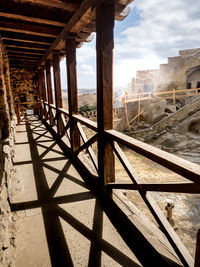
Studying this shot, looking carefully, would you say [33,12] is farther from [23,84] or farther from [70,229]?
[23,84]

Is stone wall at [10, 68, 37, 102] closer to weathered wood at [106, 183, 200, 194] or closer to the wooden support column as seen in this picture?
the wooden support column

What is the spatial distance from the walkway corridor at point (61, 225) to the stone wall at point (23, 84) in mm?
8960

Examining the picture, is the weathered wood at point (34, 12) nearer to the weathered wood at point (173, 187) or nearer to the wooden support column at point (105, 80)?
the wooden support column at point (105, 80)

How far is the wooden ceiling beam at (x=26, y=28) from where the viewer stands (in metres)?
3.20

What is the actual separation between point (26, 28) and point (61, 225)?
3674mm

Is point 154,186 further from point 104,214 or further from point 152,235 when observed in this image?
point 104,214

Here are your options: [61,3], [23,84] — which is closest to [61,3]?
[61,3]

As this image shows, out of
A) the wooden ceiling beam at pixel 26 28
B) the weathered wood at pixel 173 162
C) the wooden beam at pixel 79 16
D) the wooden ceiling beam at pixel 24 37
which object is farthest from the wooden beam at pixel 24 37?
the weathered wood at pixel 173 162

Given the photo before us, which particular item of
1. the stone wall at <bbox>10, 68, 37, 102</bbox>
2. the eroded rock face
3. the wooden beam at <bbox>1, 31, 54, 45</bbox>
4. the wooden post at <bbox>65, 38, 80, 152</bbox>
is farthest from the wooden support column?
the eroded rock face

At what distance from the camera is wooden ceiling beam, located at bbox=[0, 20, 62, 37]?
320cm

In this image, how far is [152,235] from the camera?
62.7 inches

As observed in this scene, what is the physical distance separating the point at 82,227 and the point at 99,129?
3.95 feet

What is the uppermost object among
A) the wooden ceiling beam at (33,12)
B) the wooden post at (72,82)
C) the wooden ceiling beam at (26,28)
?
the wooden ceiling beam at (26,28)

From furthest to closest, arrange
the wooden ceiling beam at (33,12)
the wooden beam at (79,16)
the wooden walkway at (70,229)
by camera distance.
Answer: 1. the wooden ceiling beam at (33,12)
2. the wooden beam at (79,16)
3. the wooden walkway at (70,229)
